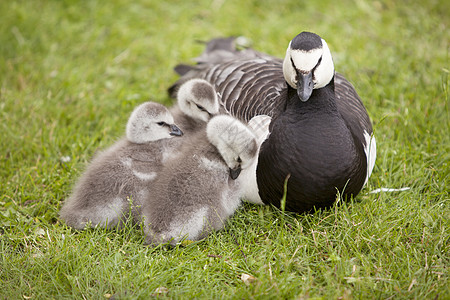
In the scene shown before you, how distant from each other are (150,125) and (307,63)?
1.40 meters

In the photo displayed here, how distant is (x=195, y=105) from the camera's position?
414 centimetres

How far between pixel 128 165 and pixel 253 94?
121cm

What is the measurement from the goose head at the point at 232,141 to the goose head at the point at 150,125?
0.47 m

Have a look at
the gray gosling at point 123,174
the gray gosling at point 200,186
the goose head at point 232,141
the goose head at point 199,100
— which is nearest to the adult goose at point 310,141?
the goose head at point 232,141

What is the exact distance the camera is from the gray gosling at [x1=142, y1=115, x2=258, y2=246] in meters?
3.47

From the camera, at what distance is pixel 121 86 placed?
18.8 ft

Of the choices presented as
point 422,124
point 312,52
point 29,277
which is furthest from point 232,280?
point 422,124

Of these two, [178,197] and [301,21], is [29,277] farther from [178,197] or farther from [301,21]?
[301,21]

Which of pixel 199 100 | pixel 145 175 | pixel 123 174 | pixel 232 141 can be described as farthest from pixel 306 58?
pixel 123 174

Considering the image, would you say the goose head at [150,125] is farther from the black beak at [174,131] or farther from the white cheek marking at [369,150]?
the white cheek marking at [369,150]

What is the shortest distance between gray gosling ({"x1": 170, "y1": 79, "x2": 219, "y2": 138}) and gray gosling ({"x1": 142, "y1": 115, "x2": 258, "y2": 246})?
1.40 ft

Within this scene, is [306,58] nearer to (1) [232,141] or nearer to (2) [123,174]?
(1) [232,141]

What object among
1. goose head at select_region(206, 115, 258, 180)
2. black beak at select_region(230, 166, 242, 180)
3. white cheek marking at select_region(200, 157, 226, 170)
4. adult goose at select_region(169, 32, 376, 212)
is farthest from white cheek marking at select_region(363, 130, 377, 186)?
white cheek marking at select_region(200, 157, 226, 170)

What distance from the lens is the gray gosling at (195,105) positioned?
402cm
